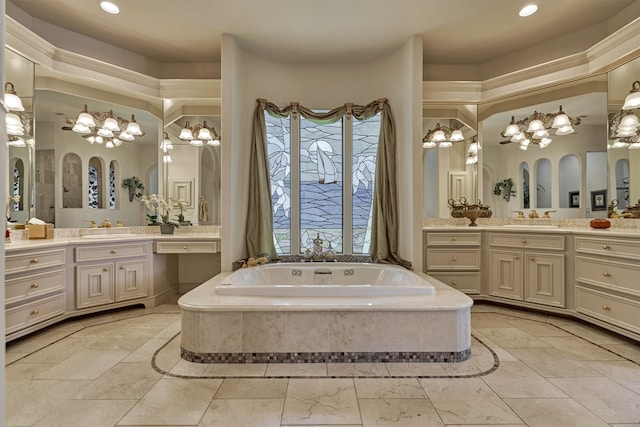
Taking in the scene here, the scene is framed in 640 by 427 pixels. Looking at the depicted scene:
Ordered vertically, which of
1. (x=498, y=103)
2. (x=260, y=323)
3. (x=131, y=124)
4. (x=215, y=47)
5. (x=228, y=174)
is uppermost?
(x=215, y=47)

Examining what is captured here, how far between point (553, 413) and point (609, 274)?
5.14 ft

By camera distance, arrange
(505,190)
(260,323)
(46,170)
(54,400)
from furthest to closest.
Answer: (505,190) < (46,170) < (260,323) < (54,400)

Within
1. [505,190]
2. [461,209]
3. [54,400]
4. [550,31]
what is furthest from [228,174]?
[550,31]

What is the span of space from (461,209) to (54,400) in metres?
3.87

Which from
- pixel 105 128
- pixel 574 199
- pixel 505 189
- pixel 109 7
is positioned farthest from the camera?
pixel 505 189

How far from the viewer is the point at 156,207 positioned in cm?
384

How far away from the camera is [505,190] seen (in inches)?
151

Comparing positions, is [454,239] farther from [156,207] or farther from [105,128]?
[105,128]

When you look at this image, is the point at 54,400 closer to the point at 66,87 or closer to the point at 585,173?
the point at 66,87

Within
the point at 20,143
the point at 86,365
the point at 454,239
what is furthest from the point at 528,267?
the point at 20,143

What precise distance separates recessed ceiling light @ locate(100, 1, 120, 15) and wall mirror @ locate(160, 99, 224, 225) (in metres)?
1.00

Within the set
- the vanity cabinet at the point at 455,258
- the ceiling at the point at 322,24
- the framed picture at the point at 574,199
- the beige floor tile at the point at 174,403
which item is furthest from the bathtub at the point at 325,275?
the ceiling at the point at 322,24

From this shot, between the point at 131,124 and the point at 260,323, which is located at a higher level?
the point at 131,124

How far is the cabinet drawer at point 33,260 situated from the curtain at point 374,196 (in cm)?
→ 162
